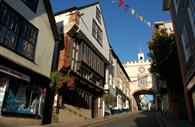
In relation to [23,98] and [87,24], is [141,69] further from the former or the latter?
[23,98]

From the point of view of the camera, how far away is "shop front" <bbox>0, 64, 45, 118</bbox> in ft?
34.4

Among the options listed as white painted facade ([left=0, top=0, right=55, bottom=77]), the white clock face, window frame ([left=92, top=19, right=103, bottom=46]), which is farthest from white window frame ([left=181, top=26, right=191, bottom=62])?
the white clock face

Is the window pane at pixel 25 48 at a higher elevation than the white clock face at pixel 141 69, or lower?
lower

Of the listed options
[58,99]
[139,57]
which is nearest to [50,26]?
[58,99]

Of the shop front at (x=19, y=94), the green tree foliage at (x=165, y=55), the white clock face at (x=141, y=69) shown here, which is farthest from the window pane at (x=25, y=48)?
the white clock face at (x=141, y=69)

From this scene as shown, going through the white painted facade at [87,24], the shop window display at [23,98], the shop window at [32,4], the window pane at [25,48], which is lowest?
the shop window display at [23,98]

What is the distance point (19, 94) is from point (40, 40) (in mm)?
4067

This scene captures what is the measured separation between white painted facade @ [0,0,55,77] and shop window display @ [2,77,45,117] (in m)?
1.06

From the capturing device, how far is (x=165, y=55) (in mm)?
19781

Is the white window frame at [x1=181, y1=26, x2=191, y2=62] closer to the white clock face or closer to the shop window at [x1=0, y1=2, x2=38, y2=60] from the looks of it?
the shop window at [x1=0, y1=2, x2=38, y2=60]

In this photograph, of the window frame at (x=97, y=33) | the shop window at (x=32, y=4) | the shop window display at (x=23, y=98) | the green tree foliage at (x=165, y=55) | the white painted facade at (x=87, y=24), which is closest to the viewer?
the shop window display at (x=23, y=98)

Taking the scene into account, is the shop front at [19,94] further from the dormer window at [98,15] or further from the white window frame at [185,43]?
the dormer window at [98,15]

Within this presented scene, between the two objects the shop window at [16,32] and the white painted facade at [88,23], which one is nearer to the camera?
the shop window at [16,32]

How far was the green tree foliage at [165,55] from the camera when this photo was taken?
63.7ft
